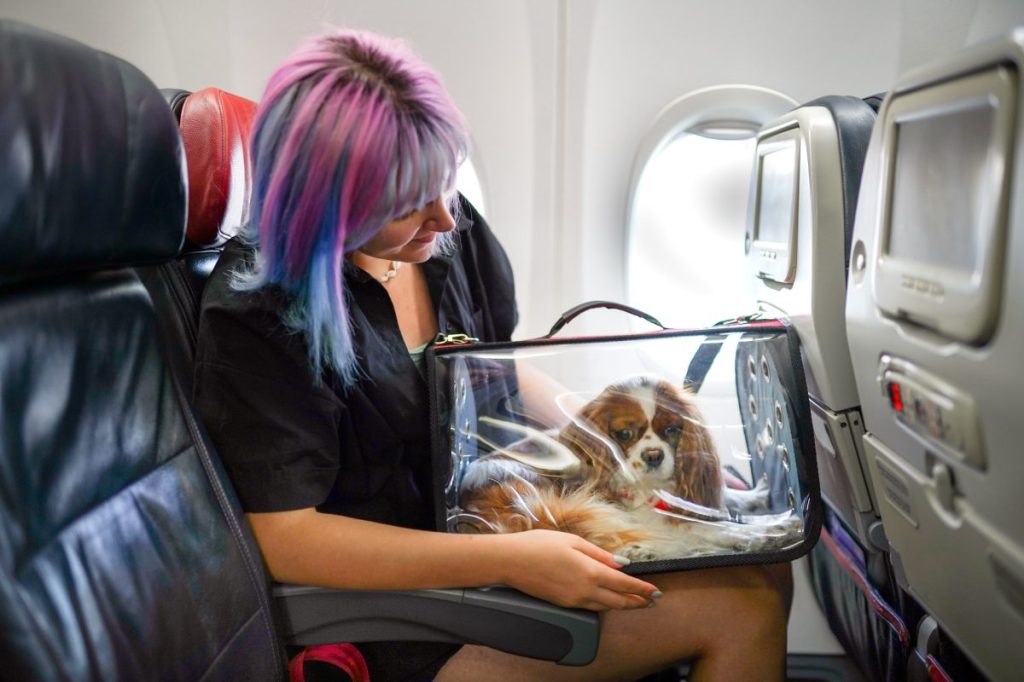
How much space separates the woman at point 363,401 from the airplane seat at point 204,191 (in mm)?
93

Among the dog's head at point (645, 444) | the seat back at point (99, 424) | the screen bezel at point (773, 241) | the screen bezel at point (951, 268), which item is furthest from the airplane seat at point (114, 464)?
the screen bezel at point (773, 241)

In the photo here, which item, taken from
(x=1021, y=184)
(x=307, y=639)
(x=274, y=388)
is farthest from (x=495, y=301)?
(x=1021, y=184)

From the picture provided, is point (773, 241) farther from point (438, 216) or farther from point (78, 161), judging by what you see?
point (78, 161)

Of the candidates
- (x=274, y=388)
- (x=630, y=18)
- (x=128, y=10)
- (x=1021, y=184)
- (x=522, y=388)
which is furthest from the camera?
(x=128, y=10)

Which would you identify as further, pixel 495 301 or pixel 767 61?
pixel 767 61

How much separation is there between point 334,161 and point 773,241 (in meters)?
0.99

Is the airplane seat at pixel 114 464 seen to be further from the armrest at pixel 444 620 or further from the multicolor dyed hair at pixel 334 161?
the multicolor dyed hair at pixel 334 161

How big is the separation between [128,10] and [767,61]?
1.87 meters

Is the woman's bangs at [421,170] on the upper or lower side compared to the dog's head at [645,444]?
upper

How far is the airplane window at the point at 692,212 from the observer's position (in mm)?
2428

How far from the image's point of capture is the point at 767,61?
2.36m

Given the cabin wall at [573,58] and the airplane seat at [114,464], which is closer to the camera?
the airplane seat at [114,464]

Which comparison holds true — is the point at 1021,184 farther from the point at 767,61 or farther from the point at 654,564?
the point at 767,61

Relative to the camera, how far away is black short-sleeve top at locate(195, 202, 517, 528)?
1148 mm
